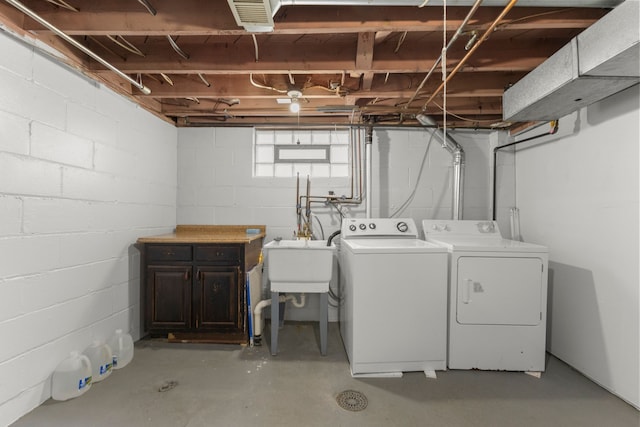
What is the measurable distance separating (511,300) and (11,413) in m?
3.21

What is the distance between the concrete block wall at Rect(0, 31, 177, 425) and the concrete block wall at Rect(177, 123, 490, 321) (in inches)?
23.4

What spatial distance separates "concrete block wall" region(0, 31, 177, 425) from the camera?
1.45 meters

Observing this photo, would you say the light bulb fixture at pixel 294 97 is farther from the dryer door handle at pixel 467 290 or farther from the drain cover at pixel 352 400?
the drain cover at pixel 352 400

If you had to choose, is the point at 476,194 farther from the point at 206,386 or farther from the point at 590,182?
the point at 206,386

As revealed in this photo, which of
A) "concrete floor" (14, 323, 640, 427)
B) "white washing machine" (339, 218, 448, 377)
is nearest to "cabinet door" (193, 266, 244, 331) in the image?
"concrete floor" (14, 323, 640, 427)

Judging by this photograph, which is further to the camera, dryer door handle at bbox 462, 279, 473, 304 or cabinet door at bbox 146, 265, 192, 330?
cabinet door at bbox 146, 265, 192, 330

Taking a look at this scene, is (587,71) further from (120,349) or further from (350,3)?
(120,349)

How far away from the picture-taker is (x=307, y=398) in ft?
5.50

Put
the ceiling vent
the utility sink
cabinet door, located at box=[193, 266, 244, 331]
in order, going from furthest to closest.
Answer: cabinet door, located at box=[193, 266, 244, 331] → the utility sink → the ceiling vent

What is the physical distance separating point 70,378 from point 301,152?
2.62 meters

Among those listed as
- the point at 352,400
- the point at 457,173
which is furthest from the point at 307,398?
the point at 457,173

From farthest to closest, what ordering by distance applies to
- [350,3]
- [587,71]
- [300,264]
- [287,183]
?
[287,183], [300,264], [587,71], [350,3]

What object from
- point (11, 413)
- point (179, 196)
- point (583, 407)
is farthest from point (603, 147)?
point (11, 413)

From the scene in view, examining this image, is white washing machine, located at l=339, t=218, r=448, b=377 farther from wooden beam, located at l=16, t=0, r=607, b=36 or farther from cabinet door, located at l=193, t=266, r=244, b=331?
wooden beam, located at l=16, t=0, r=607, b=36
